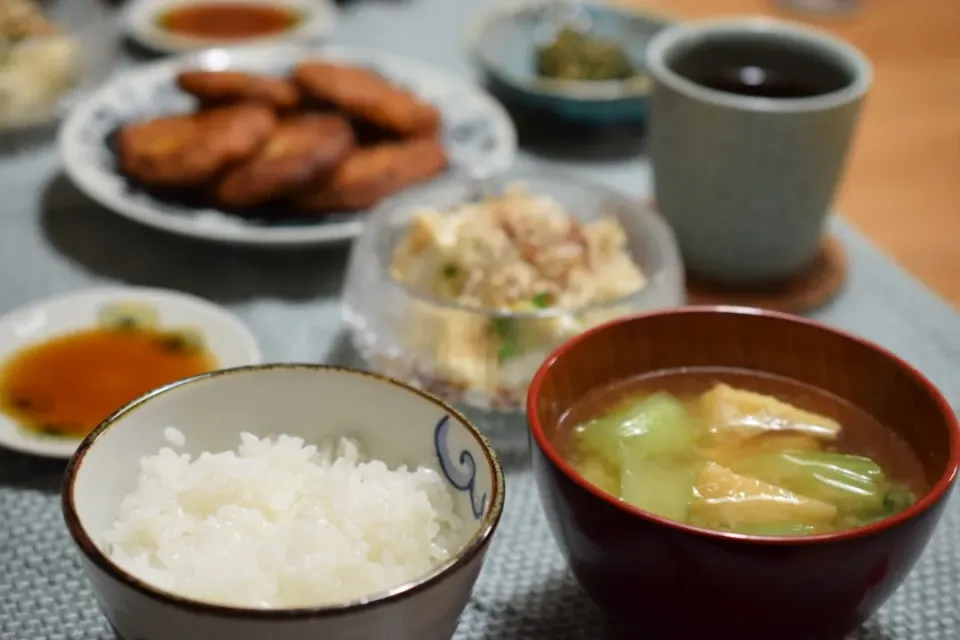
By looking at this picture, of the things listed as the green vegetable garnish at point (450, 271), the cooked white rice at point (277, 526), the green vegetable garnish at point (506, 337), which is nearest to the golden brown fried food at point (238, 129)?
the green vegetable garnish at point (450, 271)

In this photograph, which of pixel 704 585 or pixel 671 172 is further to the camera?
pixel 671 172

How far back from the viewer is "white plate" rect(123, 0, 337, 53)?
1.86 m

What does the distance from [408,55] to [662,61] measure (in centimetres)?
82

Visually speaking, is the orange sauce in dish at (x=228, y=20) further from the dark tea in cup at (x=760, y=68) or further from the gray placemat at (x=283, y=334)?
the dark tea in cup at (x=760, y=68)

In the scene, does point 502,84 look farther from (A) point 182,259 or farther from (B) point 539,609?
(B) point 539,609

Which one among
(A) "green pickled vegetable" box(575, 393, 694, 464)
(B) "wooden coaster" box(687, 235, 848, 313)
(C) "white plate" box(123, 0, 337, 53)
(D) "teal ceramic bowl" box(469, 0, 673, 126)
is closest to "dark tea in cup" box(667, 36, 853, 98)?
(D) "teal ceramic bowl" box(469, 0, 673, 126)

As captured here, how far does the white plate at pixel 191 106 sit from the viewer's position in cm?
124

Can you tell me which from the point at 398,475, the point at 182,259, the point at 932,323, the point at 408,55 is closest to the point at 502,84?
the point at 408,55

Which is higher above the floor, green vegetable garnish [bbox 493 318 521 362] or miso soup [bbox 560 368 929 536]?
miso soup [bbox 560 368 929 536]

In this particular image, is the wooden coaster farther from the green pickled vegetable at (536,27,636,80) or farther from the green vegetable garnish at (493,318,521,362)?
the green pickled vegetable at (536,27,636,80)

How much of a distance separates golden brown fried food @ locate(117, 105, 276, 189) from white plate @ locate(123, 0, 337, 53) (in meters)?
0.48

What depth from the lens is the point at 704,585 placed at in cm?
64

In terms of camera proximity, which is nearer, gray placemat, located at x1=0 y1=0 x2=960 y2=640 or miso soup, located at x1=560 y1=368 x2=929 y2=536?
miso soup, located at x1=560 y1=368 x2=929 y2=536

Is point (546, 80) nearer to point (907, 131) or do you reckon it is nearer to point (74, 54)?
point (907, 131)
